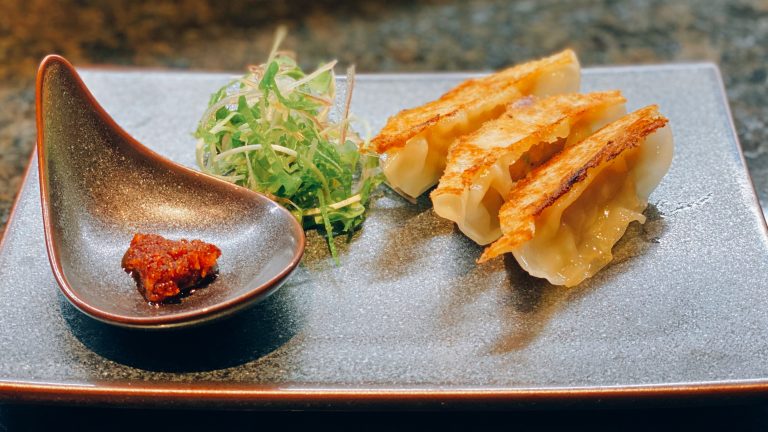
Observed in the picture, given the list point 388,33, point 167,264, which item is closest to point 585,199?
point 167,264

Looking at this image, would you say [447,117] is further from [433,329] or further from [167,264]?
[167,264]

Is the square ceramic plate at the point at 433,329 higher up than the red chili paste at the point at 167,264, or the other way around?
the red chili paste at the point at 167,264

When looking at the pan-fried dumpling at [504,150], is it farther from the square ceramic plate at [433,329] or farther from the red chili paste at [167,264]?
the red chili paste at [167,264]

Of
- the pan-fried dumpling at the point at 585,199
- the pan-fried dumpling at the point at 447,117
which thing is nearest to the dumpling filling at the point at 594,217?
the pan-fried dumpling at the point at 585,199

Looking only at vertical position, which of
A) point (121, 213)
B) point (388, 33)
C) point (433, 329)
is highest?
point (121, 213)

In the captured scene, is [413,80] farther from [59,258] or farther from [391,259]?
[59,258]

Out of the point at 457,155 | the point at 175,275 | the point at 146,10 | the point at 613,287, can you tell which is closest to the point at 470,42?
the point at 146,10
